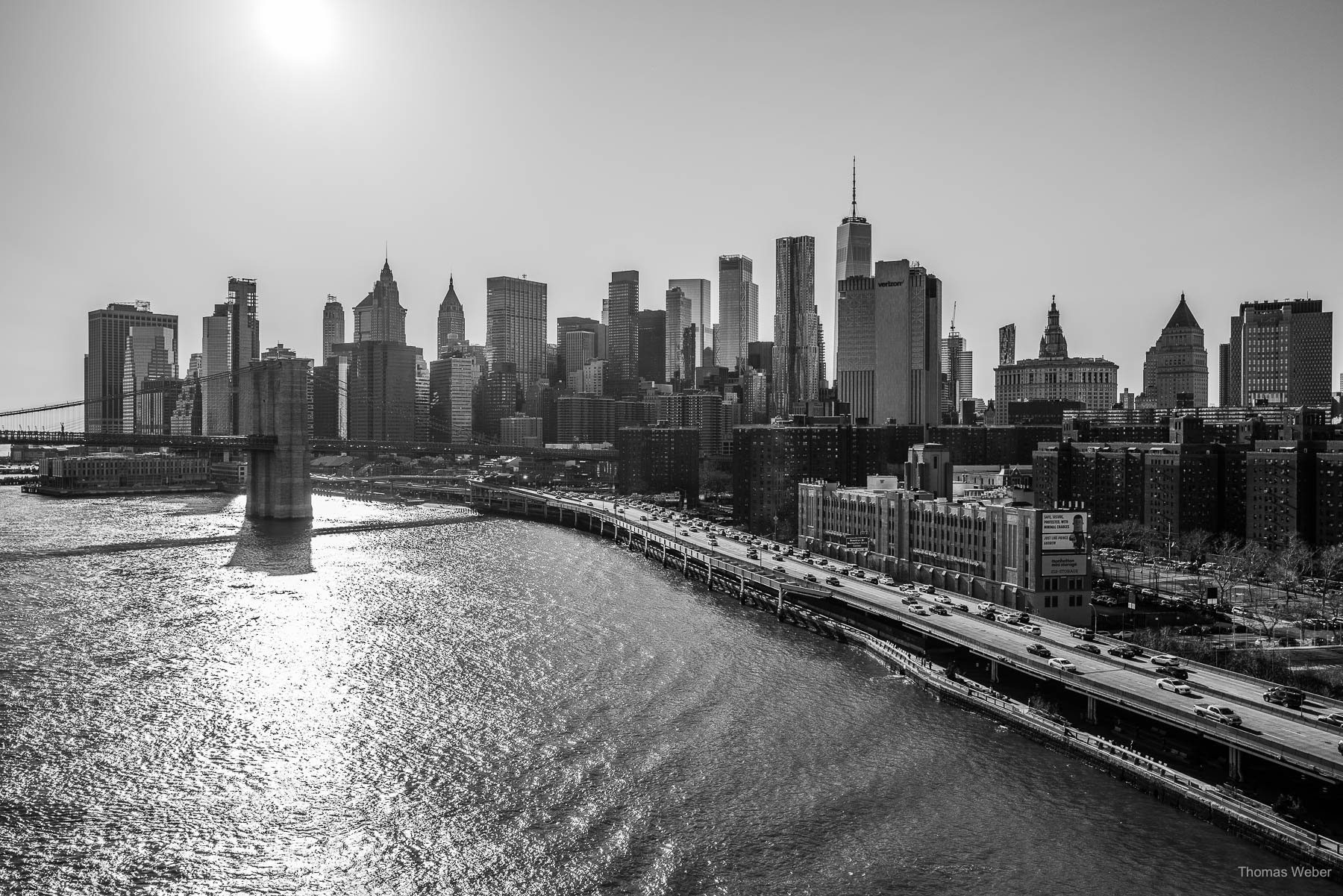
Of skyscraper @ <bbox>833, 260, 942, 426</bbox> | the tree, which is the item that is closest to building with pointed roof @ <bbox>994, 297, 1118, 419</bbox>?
skyscraper @ <bbox>833, 260, 942, 426</bbox>

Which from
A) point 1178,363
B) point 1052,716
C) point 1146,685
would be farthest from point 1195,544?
point 1178,363

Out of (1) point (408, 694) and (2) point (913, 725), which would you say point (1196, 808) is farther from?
(1) point (408, 694)

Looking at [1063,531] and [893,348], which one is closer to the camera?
[1063,531]

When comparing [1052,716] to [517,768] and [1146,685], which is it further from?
[517,768]

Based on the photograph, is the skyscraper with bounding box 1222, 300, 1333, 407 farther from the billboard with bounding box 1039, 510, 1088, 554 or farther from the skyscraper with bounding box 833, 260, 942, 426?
the billboard with bounding box 1039, 510, 1088, 554

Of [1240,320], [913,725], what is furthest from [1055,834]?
[1240,320]

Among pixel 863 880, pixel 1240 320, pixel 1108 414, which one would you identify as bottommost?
pixel 863 880
